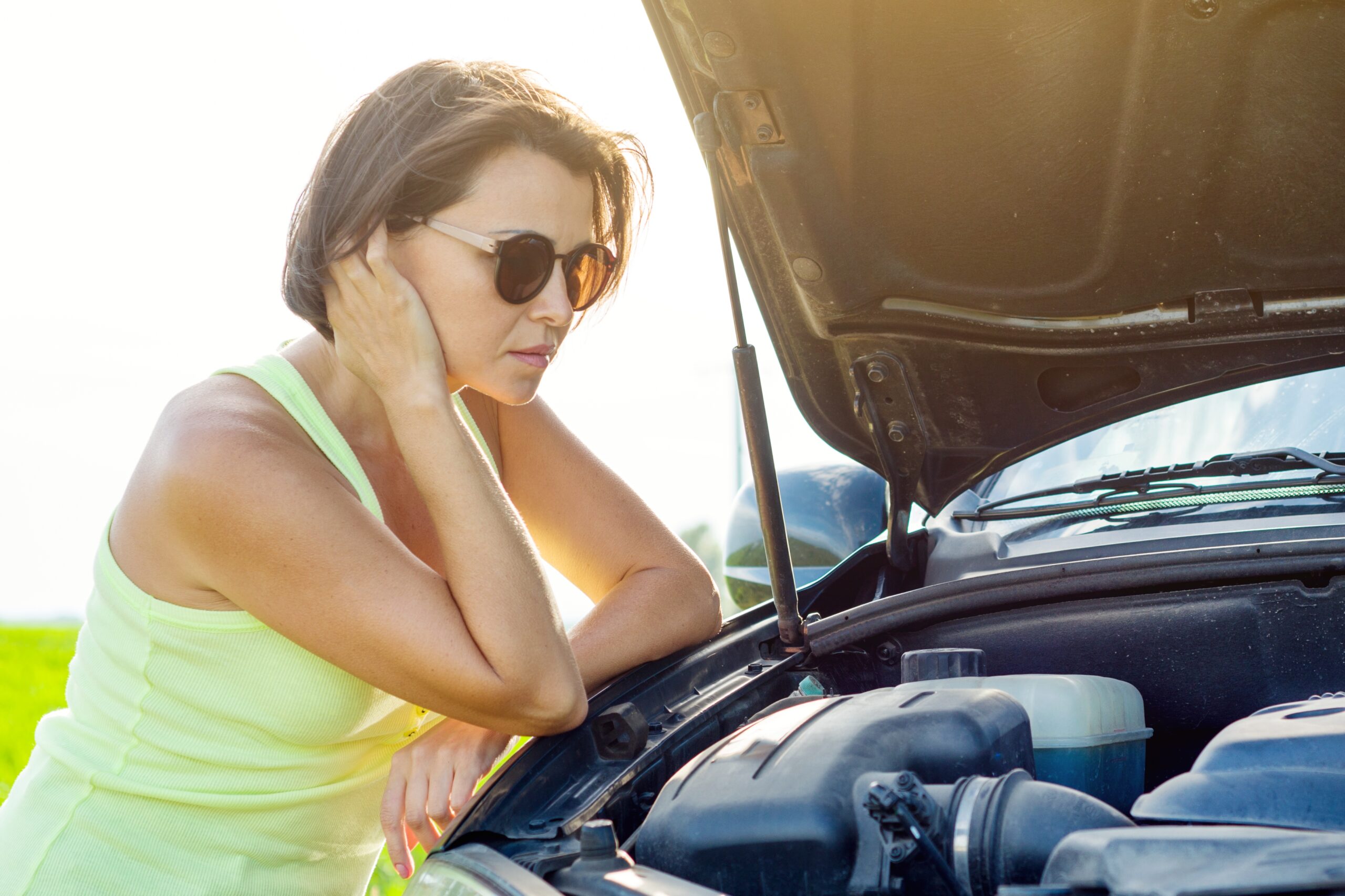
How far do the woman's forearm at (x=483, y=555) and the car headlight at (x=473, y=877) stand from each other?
0.26m

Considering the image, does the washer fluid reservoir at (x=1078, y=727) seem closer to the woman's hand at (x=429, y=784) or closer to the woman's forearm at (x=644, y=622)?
the woman's forearm at (x=644, y=622)

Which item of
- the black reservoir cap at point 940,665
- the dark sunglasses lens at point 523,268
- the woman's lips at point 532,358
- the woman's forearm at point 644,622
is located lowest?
the woman's forearm at point 644,622

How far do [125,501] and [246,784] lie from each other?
1.42 ft

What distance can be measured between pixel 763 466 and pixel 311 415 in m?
0.76

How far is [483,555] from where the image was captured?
1514 mm

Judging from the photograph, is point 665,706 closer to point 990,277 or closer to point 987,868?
point 987,868

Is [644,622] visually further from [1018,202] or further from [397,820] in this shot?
[1018,202]

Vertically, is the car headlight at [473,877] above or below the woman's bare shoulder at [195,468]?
below

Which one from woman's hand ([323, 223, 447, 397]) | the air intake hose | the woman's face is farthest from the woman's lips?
the air intake hose

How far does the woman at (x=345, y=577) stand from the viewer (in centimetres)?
145

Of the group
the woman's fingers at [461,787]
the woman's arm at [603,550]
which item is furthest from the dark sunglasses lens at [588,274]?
the woman's fingers at [461,787]

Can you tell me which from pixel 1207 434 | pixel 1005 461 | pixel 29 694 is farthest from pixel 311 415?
pixel 29 694

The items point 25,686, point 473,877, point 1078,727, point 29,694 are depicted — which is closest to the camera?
point 473,877

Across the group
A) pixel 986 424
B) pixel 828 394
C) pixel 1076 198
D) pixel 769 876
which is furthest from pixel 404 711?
pixel 1076 198
